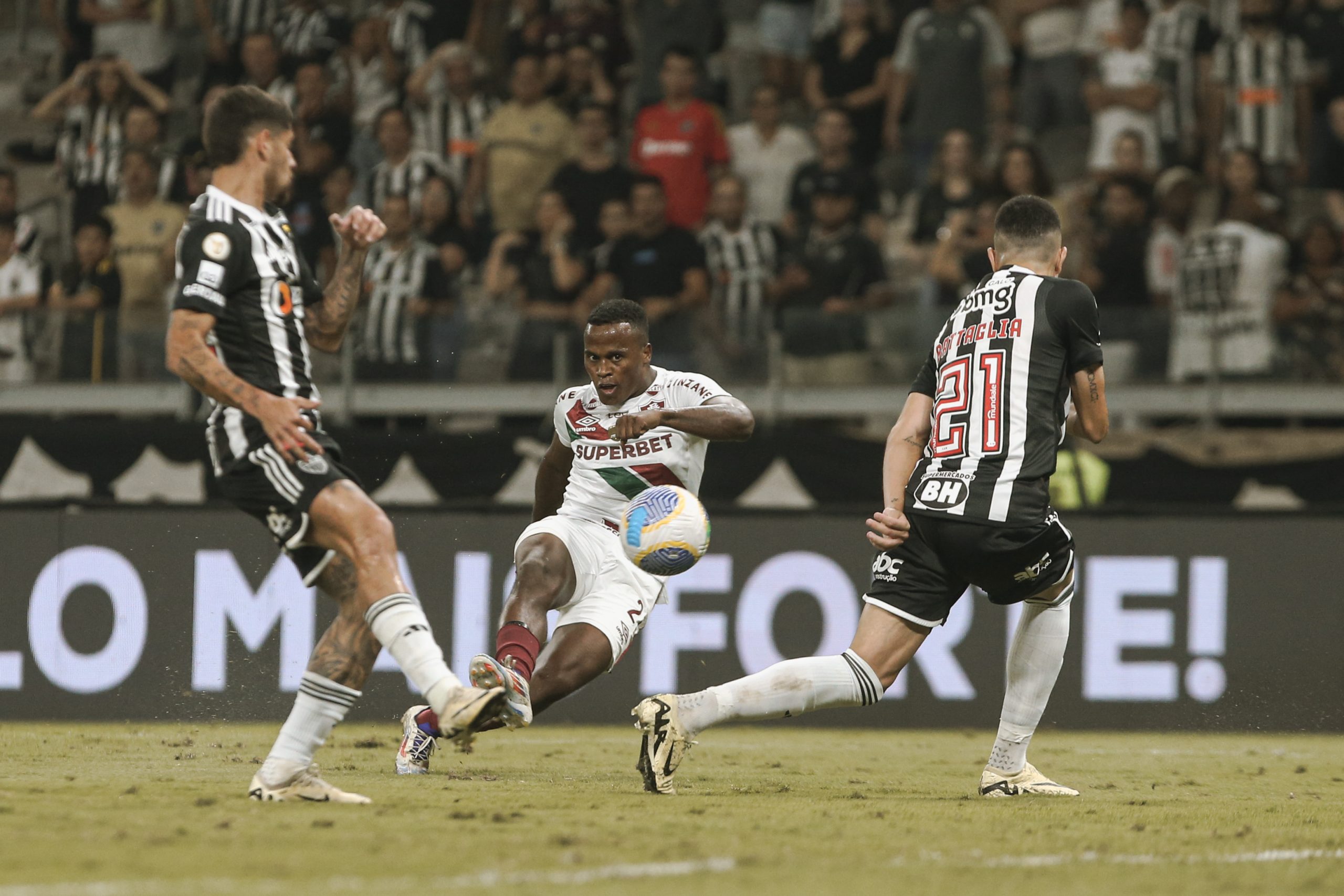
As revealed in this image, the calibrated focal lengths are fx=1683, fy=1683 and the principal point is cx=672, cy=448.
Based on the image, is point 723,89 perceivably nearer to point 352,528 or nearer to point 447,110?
point 447,110

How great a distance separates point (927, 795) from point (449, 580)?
4280 millimetres

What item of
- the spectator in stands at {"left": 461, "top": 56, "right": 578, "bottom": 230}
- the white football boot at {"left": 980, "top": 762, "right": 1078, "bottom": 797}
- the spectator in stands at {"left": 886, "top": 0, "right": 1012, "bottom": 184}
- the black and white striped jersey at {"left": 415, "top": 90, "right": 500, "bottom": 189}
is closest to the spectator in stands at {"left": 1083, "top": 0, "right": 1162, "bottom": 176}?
the spectator in stands at {"left": 886, "top": 0, "right": 1012, "bottom": 184}

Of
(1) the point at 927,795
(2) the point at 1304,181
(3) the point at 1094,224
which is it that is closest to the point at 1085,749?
(1) the point at 927,795

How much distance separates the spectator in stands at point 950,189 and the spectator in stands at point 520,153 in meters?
2.90

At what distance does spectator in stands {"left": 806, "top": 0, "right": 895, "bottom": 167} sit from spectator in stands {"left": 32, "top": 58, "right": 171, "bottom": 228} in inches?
222

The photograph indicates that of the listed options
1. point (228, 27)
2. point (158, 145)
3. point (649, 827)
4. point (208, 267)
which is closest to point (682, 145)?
point (158, 145)

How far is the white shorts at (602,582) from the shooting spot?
6.94 m

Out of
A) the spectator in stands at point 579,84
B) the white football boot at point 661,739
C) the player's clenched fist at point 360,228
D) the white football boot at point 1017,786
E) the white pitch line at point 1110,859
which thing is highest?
the spectator in stands at point 579,84

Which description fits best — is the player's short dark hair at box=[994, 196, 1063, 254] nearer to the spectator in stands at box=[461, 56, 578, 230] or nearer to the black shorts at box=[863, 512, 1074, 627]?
the black shorts at box=[863, 512, 1074, 627]

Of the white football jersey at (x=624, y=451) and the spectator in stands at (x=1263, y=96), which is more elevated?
the spectator in stands at (x=1263, y=96)

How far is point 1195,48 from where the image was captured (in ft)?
44.8

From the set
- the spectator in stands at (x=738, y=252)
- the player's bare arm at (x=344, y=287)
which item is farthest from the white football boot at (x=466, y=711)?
the spectator in stands at (x=738, y=252)

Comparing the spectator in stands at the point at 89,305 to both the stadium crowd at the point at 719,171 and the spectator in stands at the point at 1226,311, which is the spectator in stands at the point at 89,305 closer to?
the stadium crowd at the point at 719,171

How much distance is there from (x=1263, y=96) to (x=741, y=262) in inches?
177
